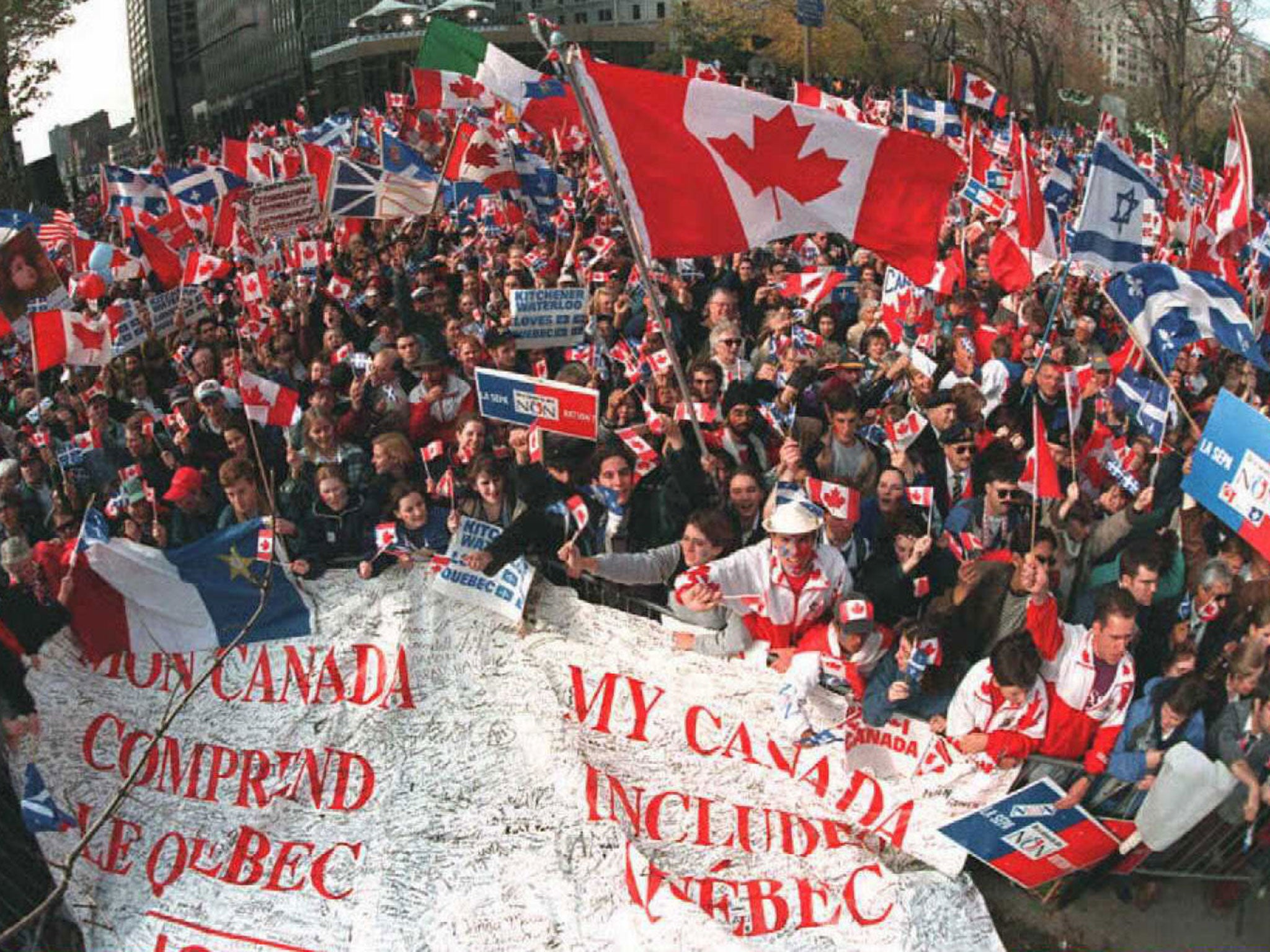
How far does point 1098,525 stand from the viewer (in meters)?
6.26

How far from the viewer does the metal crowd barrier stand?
463 cm

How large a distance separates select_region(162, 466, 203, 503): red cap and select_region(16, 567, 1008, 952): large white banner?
61.7 inches

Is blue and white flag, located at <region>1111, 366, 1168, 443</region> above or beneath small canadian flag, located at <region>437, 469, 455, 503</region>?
above

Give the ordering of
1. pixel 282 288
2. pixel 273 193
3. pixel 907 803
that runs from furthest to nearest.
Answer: pixel 282 288
pixel 273 193
pixel 907 803

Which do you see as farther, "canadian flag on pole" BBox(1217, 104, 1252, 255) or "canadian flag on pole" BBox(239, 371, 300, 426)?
"canadian flag on pole" BBox(1217, 104, 1252, 255)

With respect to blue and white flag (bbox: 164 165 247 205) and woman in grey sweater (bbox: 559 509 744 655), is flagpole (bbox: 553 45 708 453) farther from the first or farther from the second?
blue and white flag (bbox: 164 165 247 205)

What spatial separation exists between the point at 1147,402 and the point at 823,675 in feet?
11.6

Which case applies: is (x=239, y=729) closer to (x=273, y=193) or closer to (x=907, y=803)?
(x=907, y=803)

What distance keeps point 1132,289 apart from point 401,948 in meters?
6.04

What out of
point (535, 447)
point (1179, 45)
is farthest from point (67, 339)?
point (1179, 45)

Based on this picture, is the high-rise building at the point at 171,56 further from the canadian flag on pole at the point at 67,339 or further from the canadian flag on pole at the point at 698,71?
the canadian flag on pole at the point at 67,339

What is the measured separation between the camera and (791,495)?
214 inches

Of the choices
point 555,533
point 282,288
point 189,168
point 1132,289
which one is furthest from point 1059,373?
point 189,168

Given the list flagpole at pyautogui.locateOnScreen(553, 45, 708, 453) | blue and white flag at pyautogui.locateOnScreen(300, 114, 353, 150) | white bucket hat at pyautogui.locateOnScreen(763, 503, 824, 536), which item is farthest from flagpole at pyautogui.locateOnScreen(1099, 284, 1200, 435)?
blue and white flag at pyautogui.locateOnScreen(300, 114, 353, 150)
